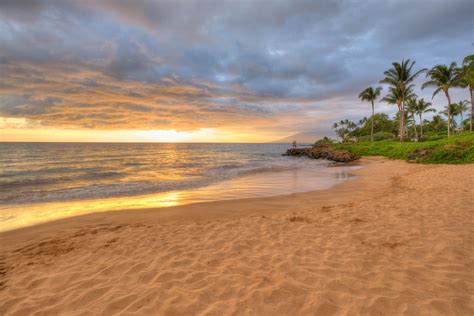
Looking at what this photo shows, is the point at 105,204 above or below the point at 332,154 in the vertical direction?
below

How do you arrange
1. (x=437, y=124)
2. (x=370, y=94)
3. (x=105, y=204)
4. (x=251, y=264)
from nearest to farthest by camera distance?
(x=251, y=264)
(x=105, y=204)
(x=370, y=94)
(x=437, y=124)

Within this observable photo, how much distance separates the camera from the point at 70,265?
4.41m

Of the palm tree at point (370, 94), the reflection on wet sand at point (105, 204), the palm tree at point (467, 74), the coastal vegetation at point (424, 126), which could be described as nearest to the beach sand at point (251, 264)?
the reflection on wet sand at point (105, 204)

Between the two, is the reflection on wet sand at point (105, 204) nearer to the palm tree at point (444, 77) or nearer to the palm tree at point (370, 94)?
the palm tree at point (444, 77)

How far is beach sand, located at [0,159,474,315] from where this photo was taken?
3.07 metres

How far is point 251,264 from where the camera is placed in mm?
4109

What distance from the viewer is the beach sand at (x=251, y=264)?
307 cm

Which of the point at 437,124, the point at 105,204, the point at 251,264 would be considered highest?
the point at 437,124

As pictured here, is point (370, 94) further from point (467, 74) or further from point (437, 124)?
point (437, 124)

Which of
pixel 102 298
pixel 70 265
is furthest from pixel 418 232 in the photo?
pixel 70 265

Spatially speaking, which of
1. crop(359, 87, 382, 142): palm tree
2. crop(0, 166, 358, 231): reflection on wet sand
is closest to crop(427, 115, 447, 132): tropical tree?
crop(359, 87, 382, 142): palm tree

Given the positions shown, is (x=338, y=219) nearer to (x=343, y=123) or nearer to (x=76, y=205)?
(x=76, y=205)

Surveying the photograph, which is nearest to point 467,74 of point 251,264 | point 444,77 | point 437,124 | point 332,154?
point 444,77

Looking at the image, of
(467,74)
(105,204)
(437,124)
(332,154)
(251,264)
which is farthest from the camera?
(437,124)
